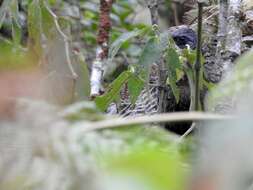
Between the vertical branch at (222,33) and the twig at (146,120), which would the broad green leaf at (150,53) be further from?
the twig at (146,120)

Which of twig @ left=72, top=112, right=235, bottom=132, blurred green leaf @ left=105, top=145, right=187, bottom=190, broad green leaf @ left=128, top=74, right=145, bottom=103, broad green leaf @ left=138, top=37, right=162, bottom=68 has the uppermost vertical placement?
broad green leaf @ left=138, top=37, right=162, bottom=68

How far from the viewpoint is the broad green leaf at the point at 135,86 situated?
3.06 ft

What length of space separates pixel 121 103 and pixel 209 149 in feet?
2.39

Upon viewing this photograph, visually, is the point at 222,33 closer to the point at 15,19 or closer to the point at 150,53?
the point at 150,53

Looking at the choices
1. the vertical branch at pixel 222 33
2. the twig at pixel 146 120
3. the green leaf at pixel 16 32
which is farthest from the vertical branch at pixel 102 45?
the twig at pixel 146 120

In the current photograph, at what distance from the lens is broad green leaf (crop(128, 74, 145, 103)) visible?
93cm

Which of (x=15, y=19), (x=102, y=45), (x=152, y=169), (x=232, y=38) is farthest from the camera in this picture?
(x=102, y=45)

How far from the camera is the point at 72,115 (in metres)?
0.43

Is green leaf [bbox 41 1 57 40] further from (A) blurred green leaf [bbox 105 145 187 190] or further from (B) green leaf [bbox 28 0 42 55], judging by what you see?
(A) blurred green leaf [bbox 105 145 187 190]

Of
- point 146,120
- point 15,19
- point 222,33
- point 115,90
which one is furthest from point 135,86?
point 146,120

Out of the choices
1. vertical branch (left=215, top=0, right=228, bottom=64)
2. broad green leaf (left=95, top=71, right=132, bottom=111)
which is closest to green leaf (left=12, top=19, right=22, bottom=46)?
broad green leaf (left=95, top=71, right=132, bottom=111)

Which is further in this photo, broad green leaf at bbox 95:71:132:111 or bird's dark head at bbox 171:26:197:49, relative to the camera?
bird's dark head at bbox 171:26:197:49

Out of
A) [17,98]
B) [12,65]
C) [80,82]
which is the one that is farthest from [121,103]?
[17,98]

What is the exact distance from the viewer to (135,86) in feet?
3.08
